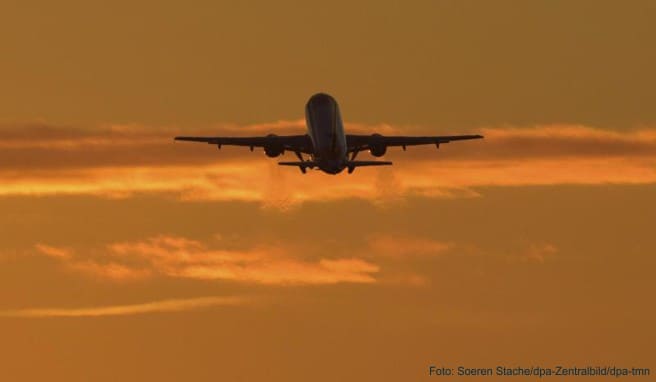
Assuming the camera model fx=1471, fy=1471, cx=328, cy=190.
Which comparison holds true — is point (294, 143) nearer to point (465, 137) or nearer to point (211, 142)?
point (211, 142)

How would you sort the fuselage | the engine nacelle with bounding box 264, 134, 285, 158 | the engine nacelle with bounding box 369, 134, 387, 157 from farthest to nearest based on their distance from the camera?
the engine nacelle with bounding box 369, 134, 387, 157
the engine nacelle with bounding box 264, 134, 285, 158
the fuselage

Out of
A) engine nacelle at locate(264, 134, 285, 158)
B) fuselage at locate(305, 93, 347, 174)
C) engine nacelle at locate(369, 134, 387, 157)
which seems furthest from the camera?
engine nacelle at locate(369, 134, 387, 157)

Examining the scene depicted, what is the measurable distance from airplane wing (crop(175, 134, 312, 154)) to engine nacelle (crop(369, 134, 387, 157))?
245 inches

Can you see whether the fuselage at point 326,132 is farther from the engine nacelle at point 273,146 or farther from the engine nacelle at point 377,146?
the engine nacelle at point 273,146

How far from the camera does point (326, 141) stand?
141000 millimetres

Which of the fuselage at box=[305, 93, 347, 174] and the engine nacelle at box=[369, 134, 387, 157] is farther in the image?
the engine nacelle at box=[369, 134, 387, 157]

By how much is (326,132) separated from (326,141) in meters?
1.76

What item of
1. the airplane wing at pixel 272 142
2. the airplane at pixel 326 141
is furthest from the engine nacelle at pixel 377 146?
the airplane wing at pixel 272 142

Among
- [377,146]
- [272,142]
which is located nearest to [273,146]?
[272,142]

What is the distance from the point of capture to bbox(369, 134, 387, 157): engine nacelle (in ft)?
474

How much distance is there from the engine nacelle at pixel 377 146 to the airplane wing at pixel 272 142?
622cm

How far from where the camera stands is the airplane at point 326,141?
139 meters

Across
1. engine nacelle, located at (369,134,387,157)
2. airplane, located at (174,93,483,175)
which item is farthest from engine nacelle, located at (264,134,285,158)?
engine nacelle, located at (369,134,387,157)

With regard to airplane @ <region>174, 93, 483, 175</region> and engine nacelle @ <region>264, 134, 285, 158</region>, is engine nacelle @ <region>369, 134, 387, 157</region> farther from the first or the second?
engine nacelle @ <region>264, 134, 285, 158</region>
